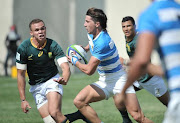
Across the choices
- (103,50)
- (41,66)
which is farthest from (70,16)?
(103,50)

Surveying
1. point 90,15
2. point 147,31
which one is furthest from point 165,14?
point 90,15

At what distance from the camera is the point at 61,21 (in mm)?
25156

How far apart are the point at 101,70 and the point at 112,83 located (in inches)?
11.1

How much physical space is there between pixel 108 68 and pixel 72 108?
4553 millimetres

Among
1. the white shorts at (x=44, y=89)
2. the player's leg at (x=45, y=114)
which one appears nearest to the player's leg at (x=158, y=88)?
the white shorts at (x=44, y=89)

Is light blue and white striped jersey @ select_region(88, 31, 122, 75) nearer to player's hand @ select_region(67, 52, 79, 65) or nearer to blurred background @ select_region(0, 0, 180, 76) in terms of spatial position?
player's hand @ select_region(67, 52, 79, 65)

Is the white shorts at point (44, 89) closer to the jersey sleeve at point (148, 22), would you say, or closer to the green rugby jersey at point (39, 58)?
the green rugby jersey at point (39, 58)

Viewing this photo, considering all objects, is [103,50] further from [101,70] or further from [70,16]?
[70,16]

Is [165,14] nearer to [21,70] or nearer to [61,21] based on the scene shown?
[21,70]

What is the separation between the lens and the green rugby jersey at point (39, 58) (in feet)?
24.7

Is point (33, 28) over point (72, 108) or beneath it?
over

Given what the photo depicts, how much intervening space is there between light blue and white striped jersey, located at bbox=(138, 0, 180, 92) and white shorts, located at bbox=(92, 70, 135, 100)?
3359 millimetres

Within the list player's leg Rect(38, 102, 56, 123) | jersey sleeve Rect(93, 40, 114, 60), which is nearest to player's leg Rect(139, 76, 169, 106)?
jersey sleeve Rect(93, 40, 114, 60)

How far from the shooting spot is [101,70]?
751 centimetres
